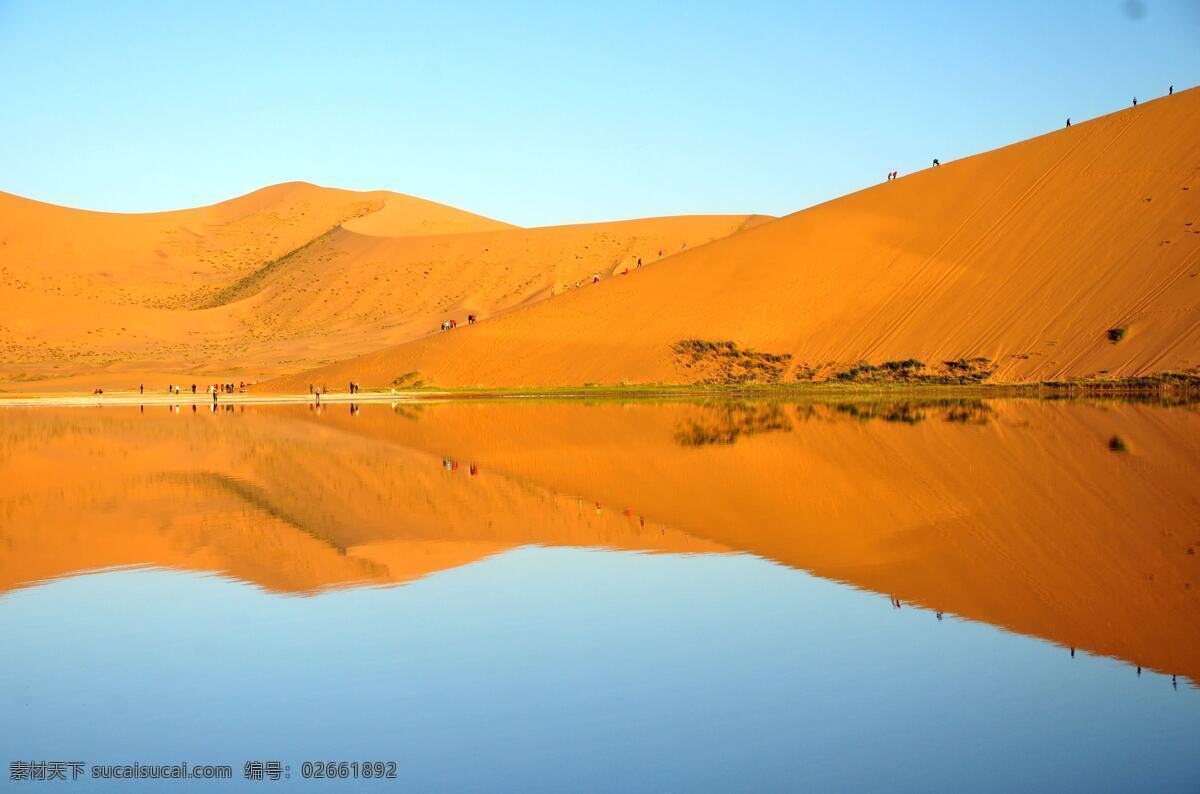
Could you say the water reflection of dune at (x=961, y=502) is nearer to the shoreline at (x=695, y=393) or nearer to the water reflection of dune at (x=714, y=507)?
the water reflection of dune at (x=714, y=507)

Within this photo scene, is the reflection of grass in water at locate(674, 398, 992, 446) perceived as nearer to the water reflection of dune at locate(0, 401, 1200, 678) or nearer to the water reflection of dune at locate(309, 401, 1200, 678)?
the water reflection of dune at locate(0, 401, 1200, 678)

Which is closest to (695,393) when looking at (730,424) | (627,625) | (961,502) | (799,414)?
(799,414)

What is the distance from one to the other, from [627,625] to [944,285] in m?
49.6

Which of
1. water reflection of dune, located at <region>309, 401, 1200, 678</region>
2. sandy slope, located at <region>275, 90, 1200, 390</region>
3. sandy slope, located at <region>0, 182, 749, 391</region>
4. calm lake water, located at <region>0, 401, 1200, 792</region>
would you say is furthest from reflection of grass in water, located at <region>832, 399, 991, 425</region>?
sandy slope, located at <region>0, 182, 749, 391</region>

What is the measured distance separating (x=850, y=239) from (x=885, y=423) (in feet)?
113

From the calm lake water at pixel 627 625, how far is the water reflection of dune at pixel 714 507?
77mm

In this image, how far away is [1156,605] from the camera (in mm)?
9359

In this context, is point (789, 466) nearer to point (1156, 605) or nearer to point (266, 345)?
point (1156, 605)

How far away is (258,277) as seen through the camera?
4213 inches

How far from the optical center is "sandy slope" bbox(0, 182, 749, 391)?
264 feet

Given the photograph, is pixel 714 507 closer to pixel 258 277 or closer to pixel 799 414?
pixel 799 414

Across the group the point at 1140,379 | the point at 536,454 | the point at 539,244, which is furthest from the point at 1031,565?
the point at 539,244

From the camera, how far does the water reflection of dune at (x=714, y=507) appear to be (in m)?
10.5

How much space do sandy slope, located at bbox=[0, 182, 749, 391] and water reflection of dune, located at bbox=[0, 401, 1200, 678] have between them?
158ft
